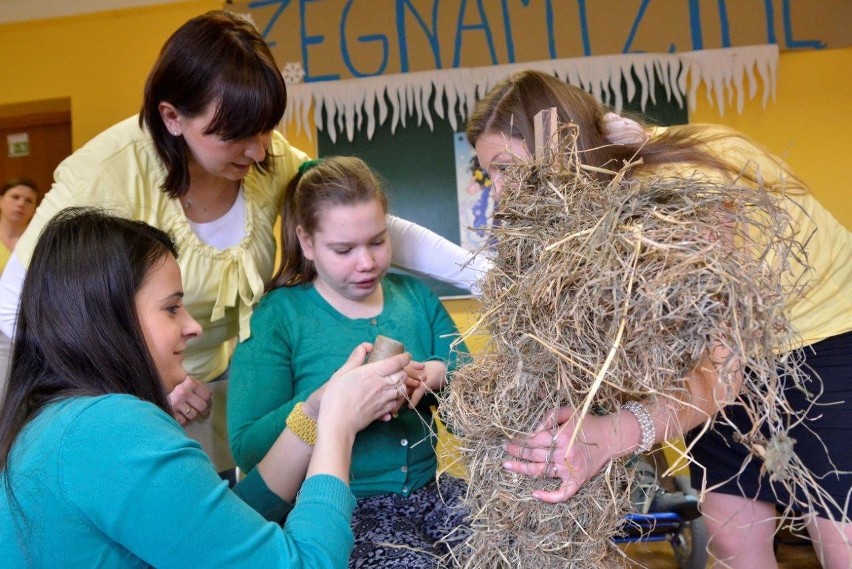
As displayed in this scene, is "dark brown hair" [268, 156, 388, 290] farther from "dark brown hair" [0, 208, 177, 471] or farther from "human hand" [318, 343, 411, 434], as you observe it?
"dark brown hair" [0, 208, 177, 471]

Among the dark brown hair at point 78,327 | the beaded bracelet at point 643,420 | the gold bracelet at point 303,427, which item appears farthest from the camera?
the gold bracelet at point 303,427

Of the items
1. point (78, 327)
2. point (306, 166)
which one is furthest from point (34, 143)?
point (78, 327)

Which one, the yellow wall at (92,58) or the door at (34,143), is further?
the door at (34,143)

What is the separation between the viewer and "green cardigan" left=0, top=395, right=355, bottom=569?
0.88 m

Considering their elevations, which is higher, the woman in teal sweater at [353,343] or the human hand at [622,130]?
the human hand at [622,130]

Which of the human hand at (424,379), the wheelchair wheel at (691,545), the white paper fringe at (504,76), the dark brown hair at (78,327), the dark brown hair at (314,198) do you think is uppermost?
the white paper fringe at (504,76)

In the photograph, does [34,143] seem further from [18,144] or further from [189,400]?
[189,400]

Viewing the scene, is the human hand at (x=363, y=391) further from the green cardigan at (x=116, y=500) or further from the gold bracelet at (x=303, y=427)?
the green cardigan at (x=116, y=500)

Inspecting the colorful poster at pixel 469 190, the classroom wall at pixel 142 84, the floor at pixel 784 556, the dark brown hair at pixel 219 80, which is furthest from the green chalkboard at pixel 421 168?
the dark brown hair at pixel 219 80

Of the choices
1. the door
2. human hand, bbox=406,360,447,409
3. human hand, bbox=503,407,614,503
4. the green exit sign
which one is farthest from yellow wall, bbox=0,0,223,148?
human hand, bbox=503,407,614,503

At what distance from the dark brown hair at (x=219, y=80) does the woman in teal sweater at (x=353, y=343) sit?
226 mm

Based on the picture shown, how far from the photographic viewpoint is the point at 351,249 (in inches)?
62.4

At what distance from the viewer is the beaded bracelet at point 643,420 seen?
1105 millimetres

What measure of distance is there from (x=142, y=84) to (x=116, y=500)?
3.56 m
